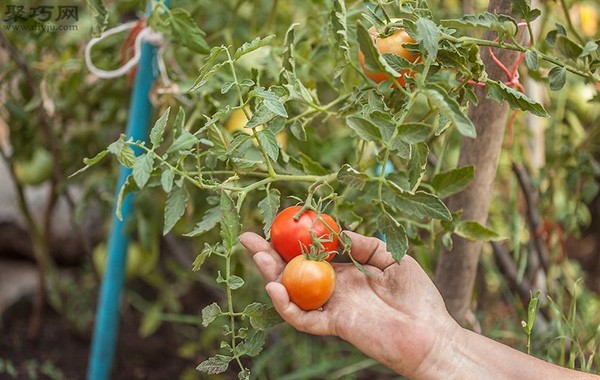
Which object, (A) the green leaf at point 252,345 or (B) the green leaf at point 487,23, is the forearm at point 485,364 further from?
(B) the green leaf at point 487,23

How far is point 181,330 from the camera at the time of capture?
6.72 ft

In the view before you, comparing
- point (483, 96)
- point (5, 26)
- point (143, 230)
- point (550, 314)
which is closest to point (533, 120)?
point (550, 314)

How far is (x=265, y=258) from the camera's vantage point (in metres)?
0.92

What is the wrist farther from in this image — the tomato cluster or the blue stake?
the blue stake

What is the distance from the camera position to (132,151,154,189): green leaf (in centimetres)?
87

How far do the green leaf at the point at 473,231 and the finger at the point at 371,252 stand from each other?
6.8 inches

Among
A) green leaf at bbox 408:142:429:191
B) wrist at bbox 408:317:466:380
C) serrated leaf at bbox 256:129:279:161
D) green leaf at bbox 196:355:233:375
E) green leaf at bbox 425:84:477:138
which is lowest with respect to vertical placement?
wrist at bbox 408:317:466:380

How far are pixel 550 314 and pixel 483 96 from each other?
2.44 feet

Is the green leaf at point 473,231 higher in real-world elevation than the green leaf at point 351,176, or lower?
lower

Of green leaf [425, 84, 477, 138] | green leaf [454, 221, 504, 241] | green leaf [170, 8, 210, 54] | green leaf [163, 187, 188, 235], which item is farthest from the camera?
green leaf [170, 8, 210, 54]

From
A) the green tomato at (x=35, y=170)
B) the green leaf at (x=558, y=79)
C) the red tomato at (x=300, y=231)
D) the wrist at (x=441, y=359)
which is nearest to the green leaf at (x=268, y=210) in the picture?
the red tomato at (x=300, y=231)

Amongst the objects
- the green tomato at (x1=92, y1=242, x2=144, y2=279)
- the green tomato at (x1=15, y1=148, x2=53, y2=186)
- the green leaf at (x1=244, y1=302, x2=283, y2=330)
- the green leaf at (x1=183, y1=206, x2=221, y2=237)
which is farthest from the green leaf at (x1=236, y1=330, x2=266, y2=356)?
the green tomato at (x1=15, y1=148, x2=53, y2=186)

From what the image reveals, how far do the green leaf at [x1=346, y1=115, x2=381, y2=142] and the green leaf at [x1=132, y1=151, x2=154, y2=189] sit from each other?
0.23 meters

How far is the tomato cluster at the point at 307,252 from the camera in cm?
86
